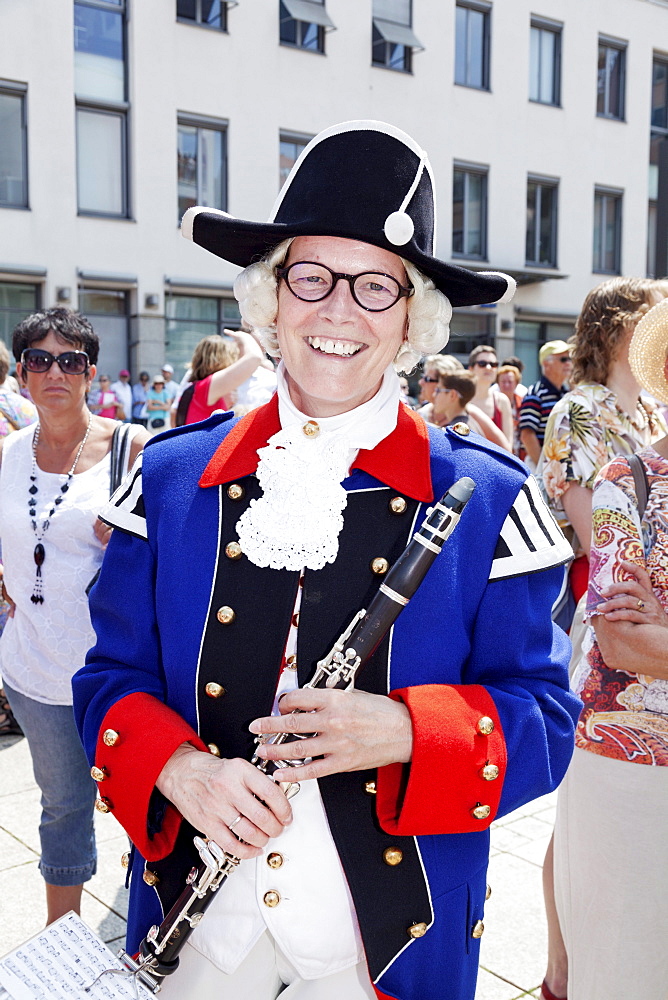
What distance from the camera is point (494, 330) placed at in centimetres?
2070

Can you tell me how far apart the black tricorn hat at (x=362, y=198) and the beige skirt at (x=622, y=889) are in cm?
138

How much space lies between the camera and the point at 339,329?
1.75 m

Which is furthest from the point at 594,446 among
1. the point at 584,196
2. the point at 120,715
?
the point at 584,196

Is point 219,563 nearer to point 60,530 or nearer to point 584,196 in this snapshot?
point 60,530

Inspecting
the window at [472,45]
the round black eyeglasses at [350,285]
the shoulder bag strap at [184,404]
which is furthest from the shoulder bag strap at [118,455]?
the window at [472,45]

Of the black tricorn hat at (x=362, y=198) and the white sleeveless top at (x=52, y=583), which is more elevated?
the black tricorn hat at (x=362, y=198)

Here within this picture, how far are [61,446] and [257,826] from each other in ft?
7.17

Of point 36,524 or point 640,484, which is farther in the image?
point 36,524

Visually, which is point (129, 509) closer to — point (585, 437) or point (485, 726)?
point (485, 726)

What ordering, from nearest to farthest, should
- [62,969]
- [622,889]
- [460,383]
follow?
[62,969]
[622,889]
[460,383]

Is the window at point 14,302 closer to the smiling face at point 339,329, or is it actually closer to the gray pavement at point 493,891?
the gray pavement at point 493,891

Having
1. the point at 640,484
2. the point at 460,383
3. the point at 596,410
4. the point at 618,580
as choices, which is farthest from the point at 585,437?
the point at 460,383

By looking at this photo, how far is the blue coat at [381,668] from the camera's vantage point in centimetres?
162

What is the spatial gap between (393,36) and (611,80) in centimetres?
686
